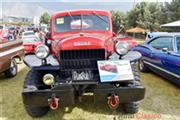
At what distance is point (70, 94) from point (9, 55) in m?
3.94

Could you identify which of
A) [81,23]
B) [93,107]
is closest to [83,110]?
[93,107]

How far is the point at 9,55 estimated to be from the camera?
275 inches

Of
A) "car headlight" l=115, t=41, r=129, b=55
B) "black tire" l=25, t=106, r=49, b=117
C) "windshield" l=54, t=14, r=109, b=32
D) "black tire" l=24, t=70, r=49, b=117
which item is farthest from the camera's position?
"windshield" l=54, t=14, r=109, b=32

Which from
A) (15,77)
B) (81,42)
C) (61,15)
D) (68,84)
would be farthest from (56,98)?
(15,77)

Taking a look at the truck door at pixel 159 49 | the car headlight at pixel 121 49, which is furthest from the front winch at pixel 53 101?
the truck door at pixel 159 49

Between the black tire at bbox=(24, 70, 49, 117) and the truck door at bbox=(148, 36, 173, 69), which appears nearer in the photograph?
the black tire at bbox=(24, 70, 49, 117)

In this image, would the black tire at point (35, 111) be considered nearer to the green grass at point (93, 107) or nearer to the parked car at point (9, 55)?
the green grass at point (93, 107)

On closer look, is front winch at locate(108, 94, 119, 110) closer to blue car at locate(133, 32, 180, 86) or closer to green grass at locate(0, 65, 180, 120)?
green grass at locate(0, 65, 180, 120)

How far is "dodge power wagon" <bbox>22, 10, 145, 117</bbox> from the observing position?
12.1 ft

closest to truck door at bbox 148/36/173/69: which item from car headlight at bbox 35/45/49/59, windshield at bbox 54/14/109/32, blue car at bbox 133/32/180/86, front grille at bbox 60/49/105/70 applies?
blue car at bbox 133/32/180/86

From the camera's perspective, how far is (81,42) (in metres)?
4.01

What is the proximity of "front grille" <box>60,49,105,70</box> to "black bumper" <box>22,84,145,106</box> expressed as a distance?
1.69ft

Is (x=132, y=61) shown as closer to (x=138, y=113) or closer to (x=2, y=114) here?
(x=138, y=113)

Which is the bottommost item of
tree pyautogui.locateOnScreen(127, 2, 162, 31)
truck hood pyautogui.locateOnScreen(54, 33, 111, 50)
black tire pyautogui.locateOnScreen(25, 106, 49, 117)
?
black tire pyautogui.locateOnScreen(25, 106, 49, 117)
